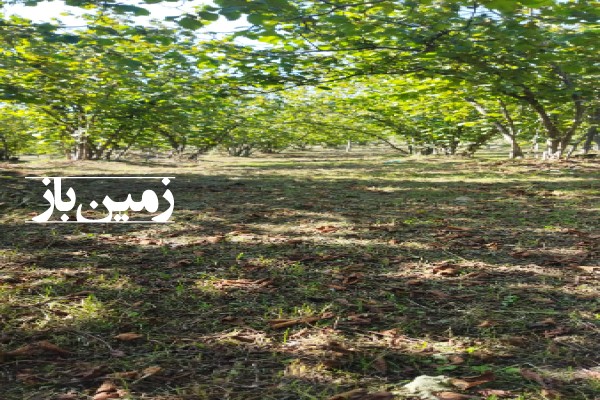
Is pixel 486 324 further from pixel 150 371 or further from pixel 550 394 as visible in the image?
pixel 150 371

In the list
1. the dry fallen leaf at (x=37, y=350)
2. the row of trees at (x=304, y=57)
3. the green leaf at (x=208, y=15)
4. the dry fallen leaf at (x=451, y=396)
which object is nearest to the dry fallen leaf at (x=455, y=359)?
the dry fallen leaf at (x=451, y=396)

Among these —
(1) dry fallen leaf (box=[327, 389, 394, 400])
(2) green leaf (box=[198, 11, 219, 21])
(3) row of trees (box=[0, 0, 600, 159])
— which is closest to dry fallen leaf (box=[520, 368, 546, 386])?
(1) dry fallen leaf (box=[327, 389, 394, 400])

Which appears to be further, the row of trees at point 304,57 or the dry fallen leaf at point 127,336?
the row of trees at point 304,57

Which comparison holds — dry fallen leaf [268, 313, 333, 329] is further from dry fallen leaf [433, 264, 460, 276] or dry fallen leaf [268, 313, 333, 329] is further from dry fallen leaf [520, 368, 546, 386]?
dry fallen leaf [433, 264, 460, 276]

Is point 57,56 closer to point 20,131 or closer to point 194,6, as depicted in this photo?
point 194,6

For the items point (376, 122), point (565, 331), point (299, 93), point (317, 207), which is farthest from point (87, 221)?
point (376, 122)

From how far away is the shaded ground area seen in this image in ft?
5.24

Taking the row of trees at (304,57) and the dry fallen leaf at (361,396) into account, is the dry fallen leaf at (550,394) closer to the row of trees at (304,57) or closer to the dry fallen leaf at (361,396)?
the dry fallen leaf at (361,396)

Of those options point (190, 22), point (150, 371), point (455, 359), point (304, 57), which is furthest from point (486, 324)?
point (304, 57)

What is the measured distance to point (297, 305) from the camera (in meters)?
2.26

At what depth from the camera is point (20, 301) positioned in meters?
2.21

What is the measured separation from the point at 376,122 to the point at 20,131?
34.1ft

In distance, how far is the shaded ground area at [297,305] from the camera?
5.24ft
